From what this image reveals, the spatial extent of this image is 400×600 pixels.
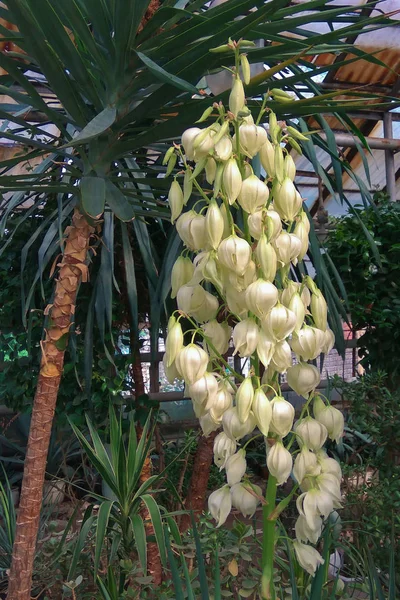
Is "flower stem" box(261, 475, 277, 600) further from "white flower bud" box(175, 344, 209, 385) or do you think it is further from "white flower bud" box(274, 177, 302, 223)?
"white flower bud" box(274, 177, 302, 223)

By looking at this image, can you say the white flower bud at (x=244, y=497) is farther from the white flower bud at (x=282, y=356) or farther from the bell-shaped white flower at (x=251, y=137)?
the bell-shaped white flower at (x=251, y=137)

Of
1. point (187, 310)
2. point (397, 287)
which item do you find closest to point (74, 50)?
point (187, 310)

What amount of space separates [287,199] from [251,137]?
0.10 m

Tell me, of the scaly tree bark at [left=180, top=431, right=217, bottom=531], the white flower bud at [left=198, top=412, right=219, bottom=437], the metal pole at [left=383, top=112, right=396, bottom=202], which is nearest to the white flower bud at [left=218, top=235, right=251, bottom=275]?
the white flower bud at [left=198, top=412, right=219, bottom=437]

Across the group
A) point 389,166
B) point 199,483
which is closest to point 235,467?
point 199,483

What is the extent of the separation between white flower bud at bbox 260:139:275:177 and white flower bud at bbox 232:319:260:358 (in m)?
0.22

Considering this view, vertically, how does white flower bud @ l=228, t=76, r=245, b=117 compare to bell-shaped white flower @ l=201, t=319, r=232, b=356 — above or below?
above

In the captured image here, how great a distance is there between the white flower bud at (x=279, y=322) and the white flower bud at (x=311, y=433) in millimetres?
141

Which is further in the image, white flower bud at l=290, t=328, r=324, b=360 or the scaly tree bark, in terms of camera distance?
the scaly tree bark

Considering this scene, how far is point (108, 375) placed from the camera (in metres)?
1.88

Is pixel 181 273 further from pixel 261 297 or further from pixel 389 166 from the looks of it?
pixel 389 166

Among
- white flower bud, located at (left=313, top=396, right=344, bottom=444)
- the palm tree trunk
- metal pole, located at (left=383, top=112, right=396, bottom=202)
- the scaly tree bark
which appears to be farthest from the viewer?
metal pole, located at (left=383, top=112, right=396, bottom=202)

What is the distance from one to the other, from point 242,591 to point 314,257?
802 mm

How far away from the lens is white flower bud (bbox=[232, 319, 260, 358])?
2.19 ft
